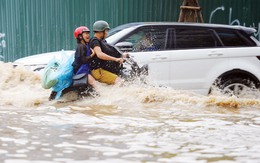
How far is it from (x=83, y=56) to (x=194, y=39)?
2363 mm

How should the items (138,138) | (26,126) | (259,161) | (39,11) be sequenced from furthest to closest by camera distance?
1. (39,11)
2. (26,126)
3. (138,138)
4. (259,161)

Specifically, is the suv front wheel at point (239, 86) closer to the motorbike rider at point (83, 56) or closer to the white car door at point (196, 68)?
the white car door at point (196, 68)

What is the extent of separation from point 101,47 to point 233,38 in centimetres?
269

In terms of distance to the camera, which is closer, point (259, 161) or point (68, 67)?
point (259, 161)

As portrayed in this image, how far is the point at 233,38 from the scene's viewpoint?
10.4 metres

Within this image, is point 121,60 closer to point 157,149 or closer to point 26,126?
point 26,126

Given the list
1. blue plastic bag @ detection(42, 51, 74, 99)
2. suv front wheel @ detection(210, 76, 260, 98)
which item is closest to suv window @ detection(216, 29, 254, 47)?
suv front wheel @ detection(210, 76, 260, 98)

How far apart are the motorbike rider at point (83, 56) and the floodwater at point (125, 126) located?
0.36m

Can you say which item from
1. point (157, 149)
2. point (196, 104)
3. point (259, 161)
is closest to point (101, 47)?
point (196, 104)

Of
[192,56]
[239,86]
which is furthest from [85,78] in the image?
[239,86]

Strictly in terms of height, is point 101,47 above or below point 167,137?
above

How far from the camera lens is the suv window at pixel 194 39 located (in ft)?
33.5

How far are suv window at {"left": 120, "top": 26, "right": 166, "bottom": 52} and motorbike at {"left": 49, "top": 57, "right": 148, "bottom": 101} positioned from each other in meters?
0.54

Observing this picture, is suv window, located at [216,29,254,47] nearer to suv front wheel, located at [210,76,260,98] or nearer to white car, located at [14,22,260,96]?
white car, located at [14,22,260,96]
